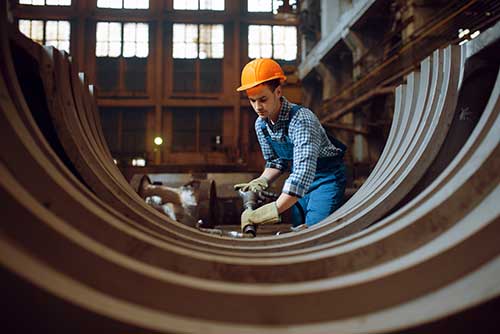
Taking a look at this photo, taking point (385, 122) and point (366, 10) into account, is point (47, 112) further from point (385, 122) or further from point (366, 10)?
point (366, 10)

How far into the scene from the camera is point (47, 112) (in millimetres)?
1804

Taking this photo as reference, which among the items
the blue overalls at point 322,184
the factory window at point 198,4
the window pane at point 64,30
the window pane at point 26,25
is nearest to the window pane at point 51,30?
the window pane at point 64,30

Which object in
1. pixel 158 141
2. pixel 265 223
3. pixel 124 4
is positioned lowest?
pixel 265 223

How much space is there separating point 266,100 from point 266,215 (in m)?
0.83

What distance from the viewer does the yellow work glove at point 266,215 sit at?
2.26m

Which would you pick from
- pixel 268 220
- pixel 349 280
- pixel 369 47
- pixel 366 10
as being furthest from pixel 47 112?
pixel 369 47

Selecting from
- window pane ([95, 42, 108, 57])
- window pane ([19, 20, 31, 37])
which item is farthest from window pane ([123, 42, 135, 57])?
window pane ([19, 20, 31, 37])

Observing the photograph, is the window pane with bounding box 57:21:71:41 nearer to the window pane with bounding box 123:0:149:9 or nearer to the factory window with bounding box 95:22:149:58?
the factory window with bounding box 95:22:149:58

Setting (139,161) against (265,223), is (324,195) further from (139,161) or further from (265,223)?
(139,161)

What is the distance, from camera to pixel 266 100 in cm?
264

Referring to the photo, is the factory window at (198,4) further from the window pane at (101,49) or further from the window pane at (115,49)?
the window pane at (101,49)

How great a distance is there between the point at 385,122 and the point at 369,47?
265cm

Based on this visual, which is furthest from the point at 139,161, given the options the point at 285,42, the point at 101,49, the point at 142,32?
the point at 285,42

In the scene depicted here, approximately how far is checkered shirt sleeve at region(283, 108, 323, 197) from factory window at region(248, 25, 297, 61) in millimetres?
13704
